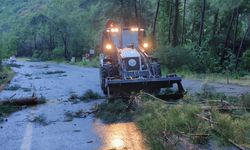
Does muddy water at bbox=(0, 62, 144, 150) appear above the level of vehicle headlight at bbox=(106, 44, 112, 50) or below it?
below

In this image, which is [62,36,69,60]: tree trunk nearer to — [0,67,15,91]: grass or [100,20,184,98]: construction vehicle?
[0,67,15,91]: grass

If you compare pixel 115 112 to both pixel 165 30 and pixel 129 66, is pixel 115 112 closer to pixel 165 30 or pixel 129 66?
pixel 129 66

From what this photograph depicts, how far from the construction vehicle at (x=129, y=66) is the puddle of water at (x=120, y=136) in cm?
386

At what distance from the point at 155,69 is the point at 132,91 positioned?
266 cm

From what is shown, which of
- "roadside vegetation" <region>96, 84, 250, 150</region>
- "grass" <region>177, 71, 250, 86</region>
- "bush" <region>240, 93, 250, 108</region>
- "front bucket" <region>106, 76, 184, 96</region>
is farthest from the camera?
"grass" <region>177, 71, 250, 86</region>

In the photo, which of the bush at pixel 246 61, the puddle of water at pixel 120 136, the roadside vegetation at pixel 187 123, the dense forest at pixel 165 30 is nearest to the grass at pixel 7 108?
the roadside vegetation at pixel 187 123

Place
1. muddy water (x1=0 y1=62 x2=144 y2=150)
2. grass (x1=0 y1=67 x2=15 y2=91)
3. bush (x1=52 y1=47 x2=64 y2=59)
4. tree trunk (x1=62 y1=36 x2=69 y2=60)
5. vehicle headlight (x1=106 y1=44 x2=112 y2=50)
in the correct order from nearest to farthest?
muddy water (x1=0 y1=62 x2=144 y2=150) < vehicle headlight (x1=106 y1=44 x2=112 y2=50) < grass (x1=0 y1=67 x2=15 y2=91) < tree trunk (x1=62 y1=36 x2=69 y2=60) < bush (x1=52 y1=47 x2=64 y2=59)

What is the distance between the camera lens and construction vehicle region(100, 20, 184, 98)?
17281 millimetres

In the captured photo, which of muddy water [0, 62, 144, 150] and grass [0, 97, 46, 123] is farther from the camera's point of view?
grass [0, 97, 46, 123]

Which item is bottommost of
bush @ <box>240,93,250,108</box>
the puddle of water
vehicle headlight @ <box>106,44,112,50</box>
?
the puddle of water

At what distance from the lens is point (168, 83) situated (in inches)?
691

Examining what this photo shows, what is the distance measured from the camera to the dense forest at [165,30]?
40406 millimetres

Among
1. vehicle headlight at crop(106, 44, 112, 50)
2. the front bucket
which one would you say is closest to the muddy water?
the front bucket

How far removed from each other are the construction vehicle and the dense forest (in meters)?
14.9
